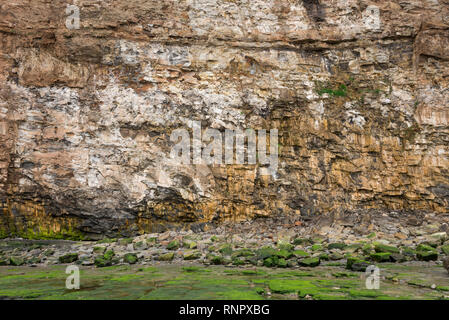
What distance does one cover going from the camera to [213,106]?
52.4 ft

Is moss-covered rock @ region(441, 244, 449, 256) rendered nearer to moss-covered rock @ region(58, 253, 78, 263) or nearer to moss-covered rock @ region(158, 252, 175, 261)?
moss-covered rock @ region(158, 252, 175, 261)

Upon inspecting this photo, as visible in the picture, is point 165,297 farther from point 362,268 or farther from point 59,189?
point 59,189

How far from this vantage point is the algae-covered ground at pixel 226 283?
19.3 ft

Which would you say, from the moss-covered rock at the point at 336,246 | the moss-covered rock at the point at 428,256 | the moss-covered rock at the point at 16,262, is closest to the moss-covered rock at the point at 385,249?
the moss-covered rock at the point at 428,256

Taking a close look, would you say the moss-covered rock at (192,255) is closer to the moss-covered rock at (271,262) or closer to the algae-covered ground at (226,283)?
the algae-covered ground at (226,283)

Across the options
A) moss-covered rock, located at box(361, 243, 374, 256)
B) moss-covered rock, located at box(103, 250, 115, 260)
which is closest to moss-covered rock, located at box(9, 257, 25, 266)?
moss-covered rock, located at box(103, 250, 115, 260)

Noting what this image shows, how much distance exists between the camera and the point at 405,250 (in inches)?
416

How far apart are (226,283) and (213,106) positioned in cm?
1025

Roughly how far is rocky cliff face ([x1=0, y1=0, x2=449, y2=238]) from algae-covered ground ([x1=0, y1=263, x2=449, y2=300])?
19.3 feet

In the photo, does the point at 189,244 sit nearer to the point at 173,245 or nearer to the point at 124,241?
the point at 173,245

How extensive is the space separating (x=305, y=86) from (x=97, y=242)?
36.4 ft

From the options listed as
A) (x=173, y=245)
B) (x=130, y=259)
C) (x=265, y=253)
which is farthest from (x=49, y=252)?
(x=265, y=253)

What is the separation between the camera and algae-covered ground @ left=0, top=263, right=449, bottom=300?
589cm
